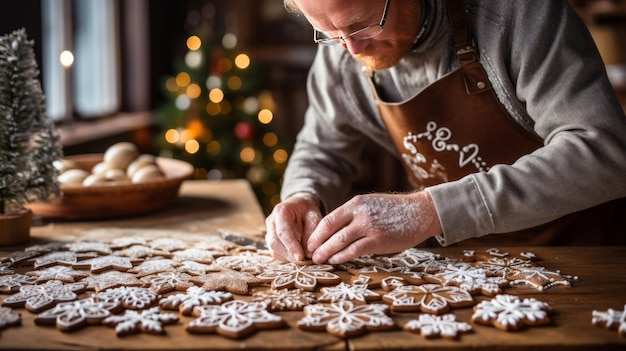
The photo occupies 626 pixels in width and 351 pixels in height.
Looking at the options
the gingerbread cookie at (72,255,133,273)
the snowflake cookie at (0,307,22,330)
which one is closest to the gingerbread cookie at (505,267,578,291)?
the gingerbread cookie at (72,255,133,273)

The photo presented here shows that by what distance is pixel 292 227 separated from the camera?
1.39 meters

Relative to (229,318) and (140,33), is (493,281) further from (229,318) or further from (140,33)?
(140,33)

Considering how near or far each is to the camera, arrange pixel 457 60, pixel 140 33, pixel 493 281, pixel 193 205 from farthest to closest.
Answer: pixel 140 33, pixel 193 205, pixel 457 60, pixel 493 281

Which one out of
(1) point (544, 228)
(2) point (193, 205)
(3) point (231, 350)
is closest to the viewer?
(3) point (231, 350)

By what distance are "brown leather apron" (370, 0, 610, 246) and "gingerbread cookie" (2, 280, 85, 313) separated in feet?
2.91

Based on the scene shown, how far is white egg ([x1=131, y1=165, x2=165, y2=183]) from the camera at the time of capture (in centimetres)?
181

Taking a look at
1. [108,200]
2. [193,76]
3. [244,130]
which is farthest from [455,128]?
[193,76]

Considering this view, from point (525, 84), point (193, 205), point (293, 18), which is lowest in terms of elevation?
point (193, 205)

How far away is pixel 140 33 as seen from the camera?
4.58 metres

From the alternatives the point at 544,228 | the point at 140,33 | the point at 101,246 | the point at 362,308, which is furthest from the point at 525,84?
the point at 140,33

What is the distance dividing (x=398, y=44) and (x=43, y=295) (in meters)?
0.96

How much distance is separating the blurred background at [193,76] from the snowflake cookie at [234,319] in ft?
6.22

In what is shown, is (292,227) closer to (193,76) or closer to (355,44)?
(355,44)

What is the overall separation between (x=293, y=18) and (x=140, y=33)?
1242 mm
